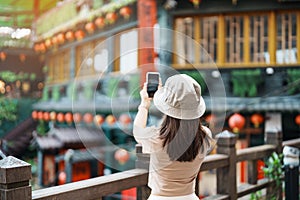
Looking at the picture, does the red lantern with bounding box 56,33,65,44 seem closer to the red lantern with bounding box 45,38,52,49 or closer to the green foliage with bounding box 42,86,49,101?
the red lantern with bounding box 45,38,52,49

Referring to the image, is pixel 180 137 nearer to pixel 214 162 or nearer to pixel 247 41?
pixel 214 162

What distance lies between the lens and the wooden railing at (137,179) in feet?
5.60

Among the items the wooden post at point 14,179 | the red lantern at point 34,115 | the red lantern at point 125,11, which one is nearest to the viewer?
the wooden post at point 14,179

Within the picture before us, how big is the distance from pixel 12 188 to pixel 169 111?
730mm

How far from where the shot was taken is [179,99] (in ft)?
6.26

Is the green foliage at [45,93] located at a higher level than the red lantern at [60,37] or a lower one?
lower

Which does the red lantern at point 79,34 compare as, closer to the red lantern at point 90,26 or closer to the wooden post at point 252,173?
the red lantern at point 90,26

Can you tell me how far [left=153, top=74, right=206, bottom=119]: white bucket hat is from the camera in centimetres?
191

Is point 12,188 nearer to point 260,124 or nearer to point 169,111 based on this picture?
point 169,111

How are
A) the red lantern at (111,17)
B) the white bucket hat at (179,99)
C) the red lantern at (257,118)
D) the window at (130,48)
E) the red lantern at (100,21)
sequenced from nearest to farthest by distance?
the white bucket hat at (179,99) < the window at (130,48) < the red lantern at (257,118) < the red lantern at (111,17) < the red lantern at (100,21)

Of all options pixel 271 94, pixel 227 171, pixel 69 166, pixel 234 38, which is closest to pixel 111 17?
pixel 234 38

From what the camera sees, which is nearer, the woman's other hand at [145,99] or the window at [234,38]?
the woman's other hand at [145,99]

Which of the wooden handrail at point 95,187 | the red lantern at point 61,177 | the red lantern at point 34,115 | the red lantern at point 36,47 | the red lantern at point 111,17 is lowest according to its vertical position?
the red lantern at point 61,177

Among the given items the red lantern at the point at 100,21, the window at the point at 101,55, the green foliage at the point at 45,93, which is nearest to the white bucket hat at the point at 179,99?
the window at the point at 101,55
